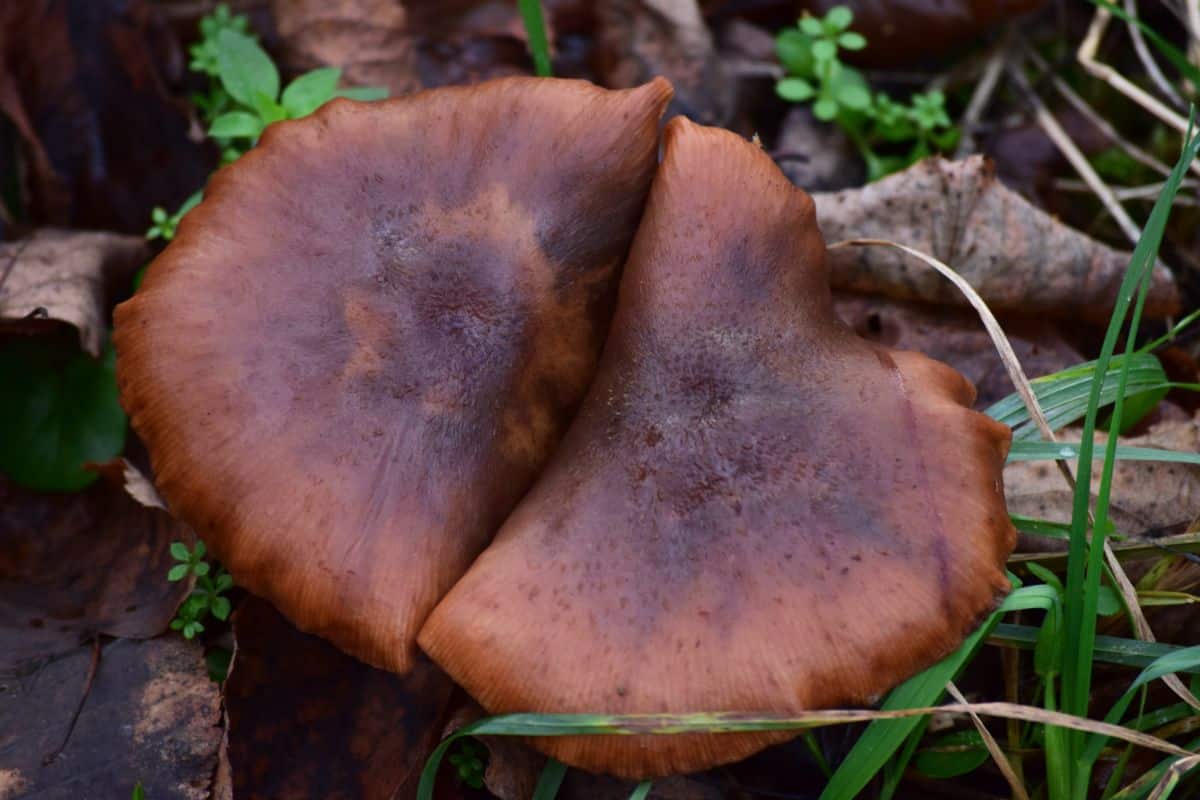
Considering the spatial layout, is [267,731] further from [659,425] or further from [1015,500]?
[1015,500]

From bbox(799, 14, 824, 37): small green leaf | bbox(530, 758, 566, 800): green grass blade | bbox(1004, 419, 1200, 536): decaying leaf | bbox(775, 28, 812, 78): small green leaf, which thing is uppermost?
bbox(799, 14, 824, 37): small green leaf

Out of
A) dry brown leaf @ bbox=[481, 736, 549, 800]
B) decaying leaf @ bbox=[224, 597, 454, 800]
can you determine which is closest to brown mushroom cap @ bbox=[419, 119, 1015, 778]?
dry brown leaf @ bbox=[481, 736, 549, 800]

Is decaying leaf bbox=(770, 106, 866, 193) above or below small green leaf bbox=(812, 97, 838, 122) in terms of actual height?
below

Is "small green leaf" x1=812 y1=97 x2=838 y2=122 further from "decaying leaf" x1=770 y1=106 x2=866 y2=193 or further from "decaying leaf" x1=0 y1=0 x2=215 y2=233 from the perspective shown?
"decaying leaf" x1=0 y1=0 x2=215 y2=233

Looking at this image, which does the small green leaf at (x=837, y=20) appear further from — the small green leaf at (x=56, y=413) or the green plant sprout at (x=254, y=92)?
the small green leaf at (x=56, y=413)

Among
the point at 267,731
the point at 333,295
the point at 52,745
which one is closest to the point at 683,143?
the point at 333,295

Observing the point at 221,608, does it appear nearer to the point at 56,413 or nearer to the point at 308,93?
the point at 56,413
